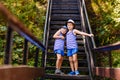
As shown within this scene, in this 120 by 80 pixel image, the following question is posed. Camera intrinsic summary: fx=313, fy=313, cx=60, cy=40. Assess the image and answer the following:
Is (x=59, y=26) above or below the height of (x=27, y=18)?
below

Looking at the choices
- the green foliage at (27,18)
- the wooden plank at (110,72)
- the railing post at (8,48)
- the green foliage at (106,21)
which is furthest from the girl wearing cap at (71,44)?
the railing post at (8,48)

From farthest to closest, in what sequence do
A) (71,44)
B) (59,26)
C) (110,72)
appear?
(59,26) < (71,44) < (110,72)

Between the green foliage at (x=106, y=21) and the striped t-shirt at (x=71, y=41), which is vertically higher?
the green foliage at (x=106, y=21)

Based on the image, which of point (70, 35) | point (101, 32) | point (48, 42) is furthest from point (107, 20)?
point (70, 35)

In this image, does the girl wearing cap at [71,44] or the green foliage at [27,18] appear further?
the green foliage at [27,18]

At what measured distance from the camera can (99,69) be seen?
22.1 feet

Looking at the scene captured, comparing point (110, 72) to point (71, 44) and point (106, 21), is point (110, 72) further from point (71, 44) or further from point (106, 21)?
point (106, 21)

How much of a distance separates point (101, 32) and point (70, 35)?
306cm

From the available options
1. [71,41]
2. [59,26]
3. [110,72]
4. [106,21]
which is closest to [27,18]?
[59,26]

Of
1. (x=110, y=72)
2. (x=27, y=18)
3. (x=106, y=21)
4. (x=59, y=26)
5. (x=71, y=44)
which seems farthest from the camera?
(x=27, y=18)

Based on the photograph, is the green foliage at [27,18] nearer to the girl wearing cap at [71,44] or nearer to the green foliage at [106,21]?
the green foliage at [106,21]

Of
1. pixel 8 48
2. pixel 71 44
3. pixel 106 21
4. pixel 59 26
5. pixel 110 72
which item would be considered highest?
pixel 106 21

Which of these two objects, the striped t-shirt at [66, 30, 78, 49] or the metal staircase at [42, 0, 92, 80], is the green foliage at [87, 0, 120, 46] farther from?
the striped t-shirt at [66, 30, 78, 49]

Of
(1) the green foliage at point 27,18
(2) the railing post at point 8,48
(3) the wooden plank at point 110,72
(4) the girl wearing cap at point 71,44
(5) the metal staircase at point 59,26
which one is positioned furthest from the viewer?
(1) the green foliage at point 27,18
